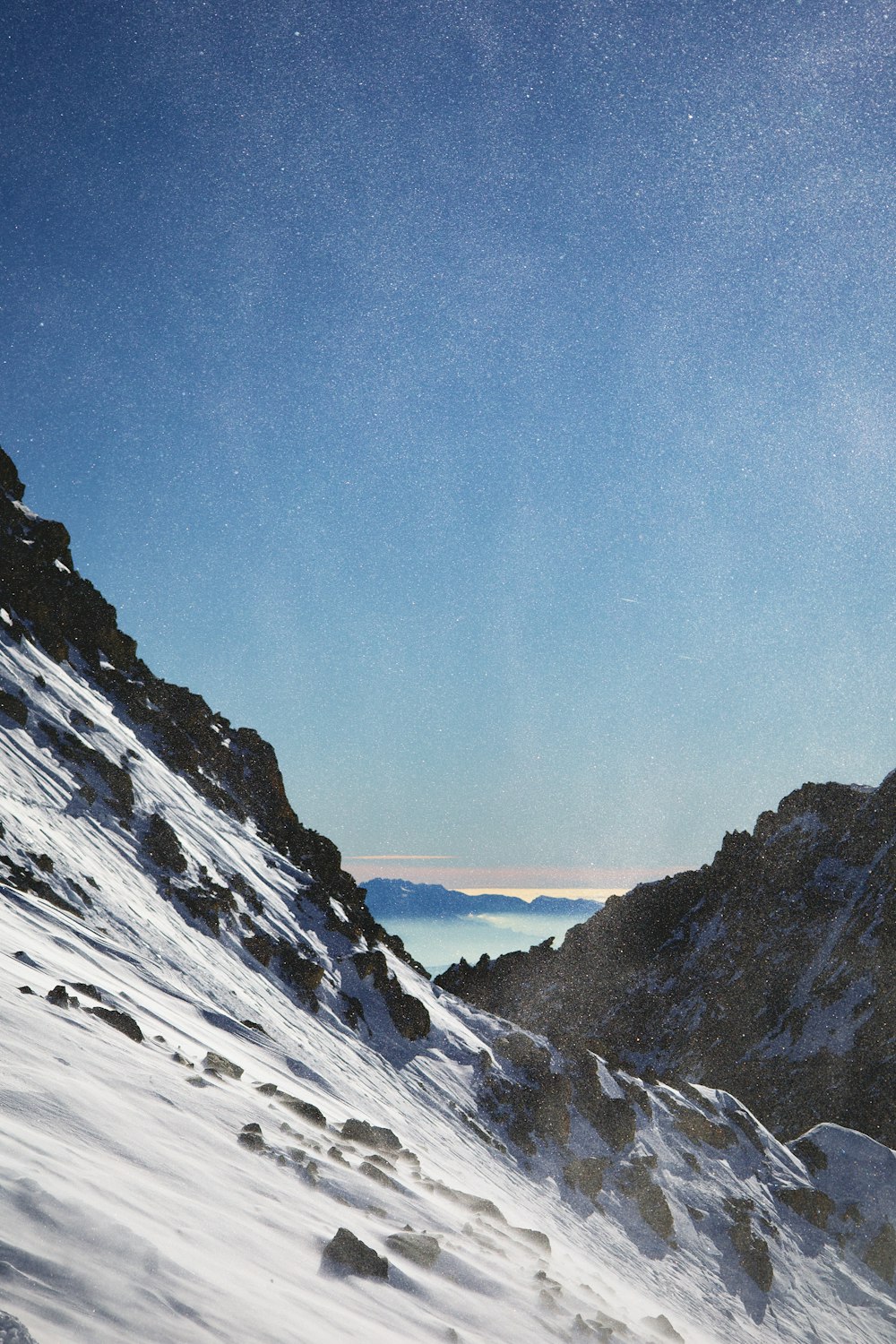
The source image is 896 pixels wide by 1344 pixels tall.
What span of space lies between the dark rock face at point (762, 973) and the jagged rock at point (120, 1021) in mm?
72810

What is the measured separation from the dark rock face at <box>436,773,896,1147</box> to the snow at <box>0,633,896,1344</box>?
31274 millimetres

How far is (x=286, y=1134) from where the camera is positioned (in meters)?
16.1

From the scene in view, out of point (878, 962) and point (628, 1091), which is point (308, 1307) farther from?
point (878, 962)

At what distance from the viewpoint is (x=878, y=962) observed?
8481 cm

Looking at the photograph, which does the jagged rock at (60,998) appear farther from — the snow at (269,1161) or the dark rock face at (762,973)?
the dark rock face at (762,973)

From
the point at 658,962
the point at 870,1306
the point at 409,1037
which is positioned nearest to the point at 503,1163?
the point at 409,1037

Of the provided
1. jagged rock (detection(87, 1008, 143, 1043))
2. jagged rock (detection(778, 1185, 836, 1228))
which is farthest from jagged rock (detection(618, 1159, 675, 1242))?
jagged rock (detection(87, 1008, 143, 1043))

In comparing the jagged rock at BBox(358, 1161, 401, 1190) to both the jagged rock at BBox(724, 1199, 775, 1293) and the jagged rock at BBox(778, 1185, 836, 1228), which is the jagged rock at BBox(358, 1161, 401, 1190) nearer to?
the jagged rock at BBox(724, 1199, 775, 1293)

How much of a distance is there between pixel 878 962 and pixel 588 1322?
8271 centimetres

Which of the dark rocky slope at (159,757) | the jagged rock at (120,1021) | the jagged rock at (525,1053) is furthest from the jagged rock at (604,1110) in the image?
the jagged rock at (120,1021)

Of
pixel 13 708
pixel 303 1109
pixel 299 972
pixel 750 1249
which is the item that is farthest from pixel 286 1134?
pixel 750 1249

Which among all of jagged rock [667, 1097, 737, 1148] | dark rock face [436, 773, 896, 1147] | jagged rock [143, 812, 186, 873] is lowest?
jagged rock [143, 812, 186, 873]

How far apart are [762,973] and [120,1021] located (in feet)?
310

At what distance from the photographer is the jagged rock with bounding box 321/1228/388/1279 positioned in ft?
34.4
